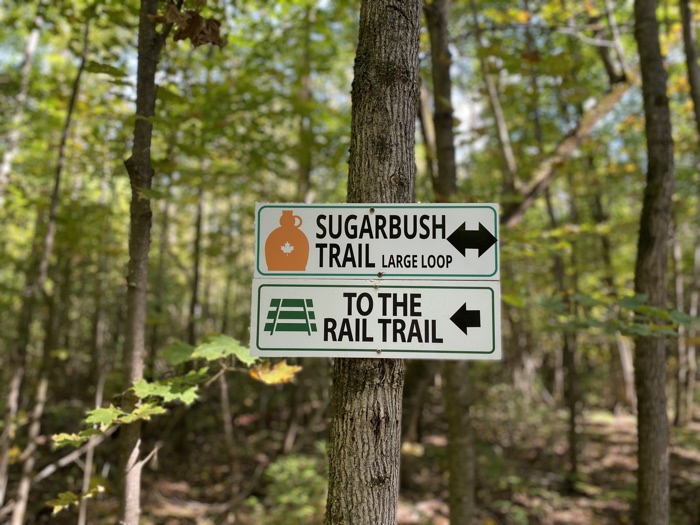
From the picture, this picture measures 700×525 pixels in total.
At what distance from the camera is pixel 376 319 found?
1.59 metres

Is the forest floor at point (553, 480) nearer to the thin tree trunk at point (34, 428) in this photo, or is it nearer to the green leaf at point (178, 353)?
the thin tree trunk at point (34, 428)

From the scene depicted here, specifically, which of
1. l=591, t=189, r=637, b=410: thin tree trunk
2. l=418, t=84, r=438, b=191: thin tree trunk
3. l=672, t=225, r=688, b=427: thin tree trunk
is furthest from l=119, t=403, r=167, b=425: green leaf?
l=672, t=225, r=688, b=427: thin tree trunk

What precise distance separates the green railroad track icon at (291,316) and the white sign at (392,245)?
0.33 feet

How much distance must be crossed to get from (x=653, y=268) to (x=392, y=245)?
2.70 m

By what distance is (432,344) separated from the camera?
1.57 m

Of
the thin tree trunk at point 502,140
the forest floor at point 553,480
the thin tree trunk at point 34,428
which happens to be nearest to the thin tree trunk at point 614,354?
the forest floor at point 553,480

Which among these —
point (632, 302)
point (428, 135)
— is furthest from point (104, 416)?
point (428, 135)

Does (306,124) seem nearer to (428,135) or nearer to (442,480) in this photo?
(428,135)

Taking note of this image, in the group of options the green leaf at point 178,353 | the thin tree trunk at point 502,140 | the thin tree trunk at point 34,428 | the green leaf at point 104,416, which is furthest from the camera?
the thin tree trunk at point 34,428

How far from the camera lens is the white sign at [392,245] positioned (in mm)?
1627

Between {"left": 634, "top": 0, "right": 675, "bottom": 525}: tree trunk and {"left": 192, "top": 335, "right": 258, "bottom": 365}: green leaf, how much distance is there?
9.07 ft

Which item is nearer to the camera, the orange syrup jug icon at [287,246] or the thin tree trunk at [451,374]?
the orange syrup jug icon at [287,246]

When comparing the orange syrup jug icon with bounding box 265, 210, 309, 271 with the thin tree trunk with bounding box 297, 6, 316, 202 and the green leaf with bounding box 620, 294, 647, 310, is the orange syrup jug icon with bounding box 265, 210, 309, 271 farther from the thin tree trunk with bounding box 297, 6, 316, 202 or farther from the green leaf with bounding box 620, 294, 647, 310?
the thin tree trunk with bounding box 297, 6, 316, 202

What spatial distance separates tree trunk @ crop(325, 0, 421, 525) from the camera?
4.91 ft
